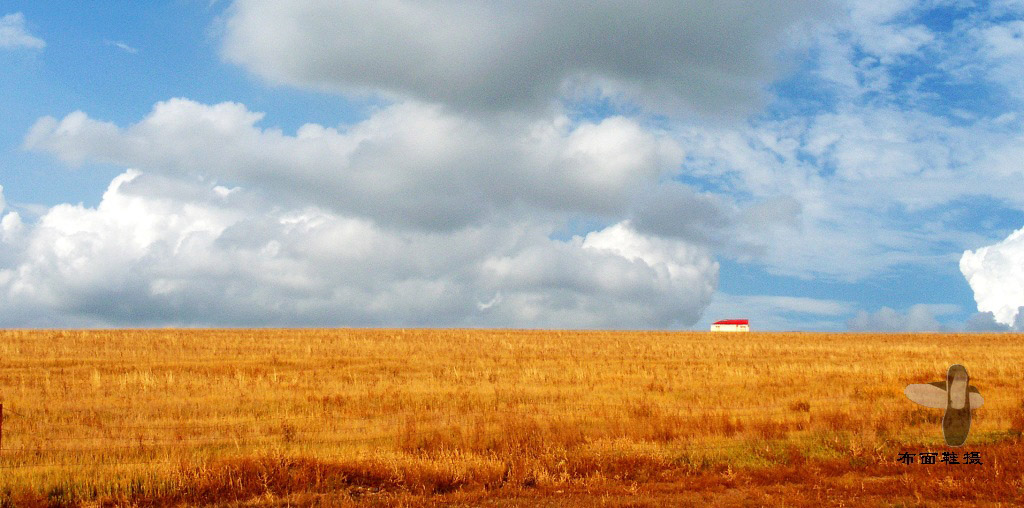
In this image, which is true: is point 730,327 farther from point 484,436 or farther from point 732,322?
point 484,436

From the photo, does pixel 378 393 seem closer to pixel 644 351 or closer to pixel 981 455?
pixel 981 455

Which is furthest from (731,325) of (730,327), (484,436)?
(484,436)

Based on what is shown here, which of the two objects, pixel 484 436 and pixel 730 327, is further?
pixel 730 327

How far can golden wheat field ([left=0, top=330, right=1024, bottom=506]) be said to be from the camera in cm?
→ 1206

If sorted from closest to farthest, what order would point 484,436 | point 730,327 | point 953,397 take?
point 953,397, point 484,436, point 730,327

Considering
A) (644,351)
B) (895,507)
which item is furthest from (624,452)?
(644,351)

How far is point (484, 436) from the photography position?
1692 cm

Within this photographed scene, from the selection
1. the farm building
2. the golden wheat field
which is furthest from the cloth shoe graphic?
the farm building

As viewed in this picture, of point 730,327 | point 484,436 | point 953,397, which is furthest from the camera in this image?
point 730,327

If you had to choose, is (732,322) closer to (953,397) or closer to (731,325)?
(731,325)

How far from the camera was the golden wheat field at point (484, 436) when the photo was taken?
475 inches

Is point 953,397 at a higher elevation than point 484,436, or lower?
higher

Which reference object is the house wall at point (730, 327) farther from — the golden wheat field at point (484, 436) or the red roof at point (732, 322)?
the golden wheat field at point (484, 436)

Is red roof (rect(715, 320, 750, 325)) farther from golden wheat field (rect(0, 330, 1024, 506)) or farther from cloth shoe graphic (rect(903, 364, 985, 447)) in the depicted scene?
cloth shoe graphic (rect(903, 364, 985, 447))
